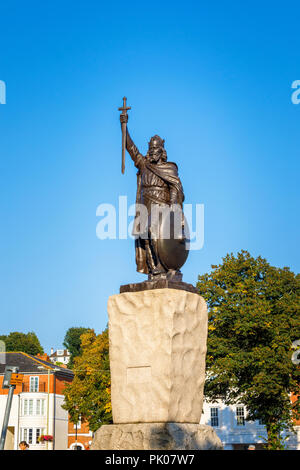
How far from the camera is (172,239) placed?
11.1m

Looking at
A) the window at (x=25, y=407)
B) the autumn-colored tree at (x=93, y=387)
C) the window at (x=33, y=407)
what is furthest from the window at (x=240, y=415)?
the window at (x=25, y=407)

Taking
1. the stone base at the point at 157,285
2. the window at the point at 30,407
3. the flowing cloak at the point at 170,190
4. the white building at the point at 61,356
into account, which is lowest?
the window at the point at 30,407

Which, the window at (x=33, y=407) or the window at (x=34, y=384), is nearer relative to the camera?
the window at (x=33, y=407)

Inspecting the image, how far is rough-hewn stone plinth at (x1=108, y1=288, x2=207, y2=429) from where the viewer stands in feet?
32.8

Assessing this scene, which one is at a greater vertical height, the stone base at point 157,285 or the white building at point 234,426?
the stone base at point 157,285

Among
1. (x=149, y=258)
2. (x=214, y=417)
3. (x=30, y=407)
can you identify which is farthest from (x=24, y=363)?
(x=149, y=258)

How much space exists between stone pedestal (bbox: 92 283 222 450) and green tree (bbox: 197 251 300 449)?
84.0 feet

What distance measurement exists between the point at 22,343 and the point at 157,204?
9613 centimetres

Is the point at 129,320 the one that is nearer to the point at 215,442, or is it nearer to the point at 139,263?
the point at 139,263

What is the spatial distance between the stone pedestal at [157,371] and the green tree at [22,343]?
311ft

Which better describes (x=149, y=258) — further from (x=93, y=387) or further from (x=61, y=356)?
(x=61, y=356)

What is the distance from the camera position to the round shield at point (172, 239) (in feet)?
36.3

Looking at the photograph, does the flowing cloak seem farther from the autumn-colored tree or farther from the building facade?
the building facade

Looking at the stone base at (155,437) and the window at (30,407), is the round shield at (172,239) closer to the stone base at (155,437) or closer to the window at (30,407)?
the stone base at (155,437)
